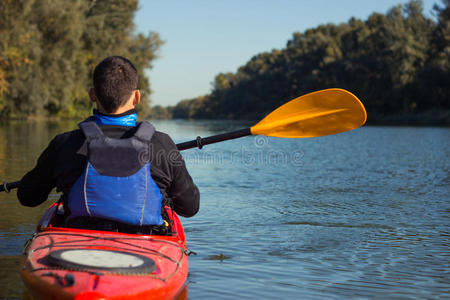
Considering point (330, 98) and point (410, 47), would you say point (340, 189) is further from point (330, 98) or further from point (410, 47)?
point (410, 47)

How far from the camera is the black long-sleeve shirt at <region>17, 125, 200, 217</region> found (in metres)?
3.05

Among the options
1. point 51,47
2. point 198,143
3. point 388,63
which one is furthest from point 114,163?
point 388,63

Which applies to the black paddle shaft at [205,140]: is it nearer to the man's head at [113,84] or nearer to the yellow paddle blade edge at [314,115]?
the yellow paddle blade edge at [314,115]

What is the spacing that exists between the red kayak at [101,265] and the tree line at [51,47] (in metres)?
23.2

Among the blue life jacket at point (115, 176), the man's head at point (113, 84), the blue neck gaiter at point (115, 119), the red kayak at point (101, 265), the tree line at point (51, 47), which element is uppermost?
the tree line at point (51, 47)

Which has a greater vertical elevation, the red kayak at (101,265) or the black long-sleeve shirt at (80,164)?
the black long-sleeve shirt at (80,164)

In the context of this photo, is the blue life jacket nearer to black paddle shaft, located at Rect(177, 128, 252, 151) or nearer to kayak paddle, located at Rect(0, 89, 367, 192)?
black paddle shaft, located at Rect(177, 128, 252, 151)

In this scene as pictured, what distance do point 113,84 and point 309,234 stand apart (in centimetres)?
325

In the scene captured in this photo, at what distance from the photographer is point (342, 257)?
477 cm

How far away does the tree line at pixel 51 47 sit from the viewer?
2462 cm

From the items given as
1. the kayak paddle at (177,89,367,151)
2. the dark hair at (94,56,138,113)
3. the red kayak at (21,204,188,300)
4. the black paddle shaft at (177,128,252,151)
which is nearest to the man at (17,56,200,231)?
the dark hair at (94,56,138,113)

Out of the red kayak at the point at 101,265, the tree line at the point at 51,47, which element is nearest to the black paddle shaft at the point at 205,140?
the red kayak at the point at 101,265

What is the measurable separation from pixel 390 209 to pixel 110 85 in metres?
5.00

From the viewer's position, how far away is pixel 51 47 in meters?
27.4
